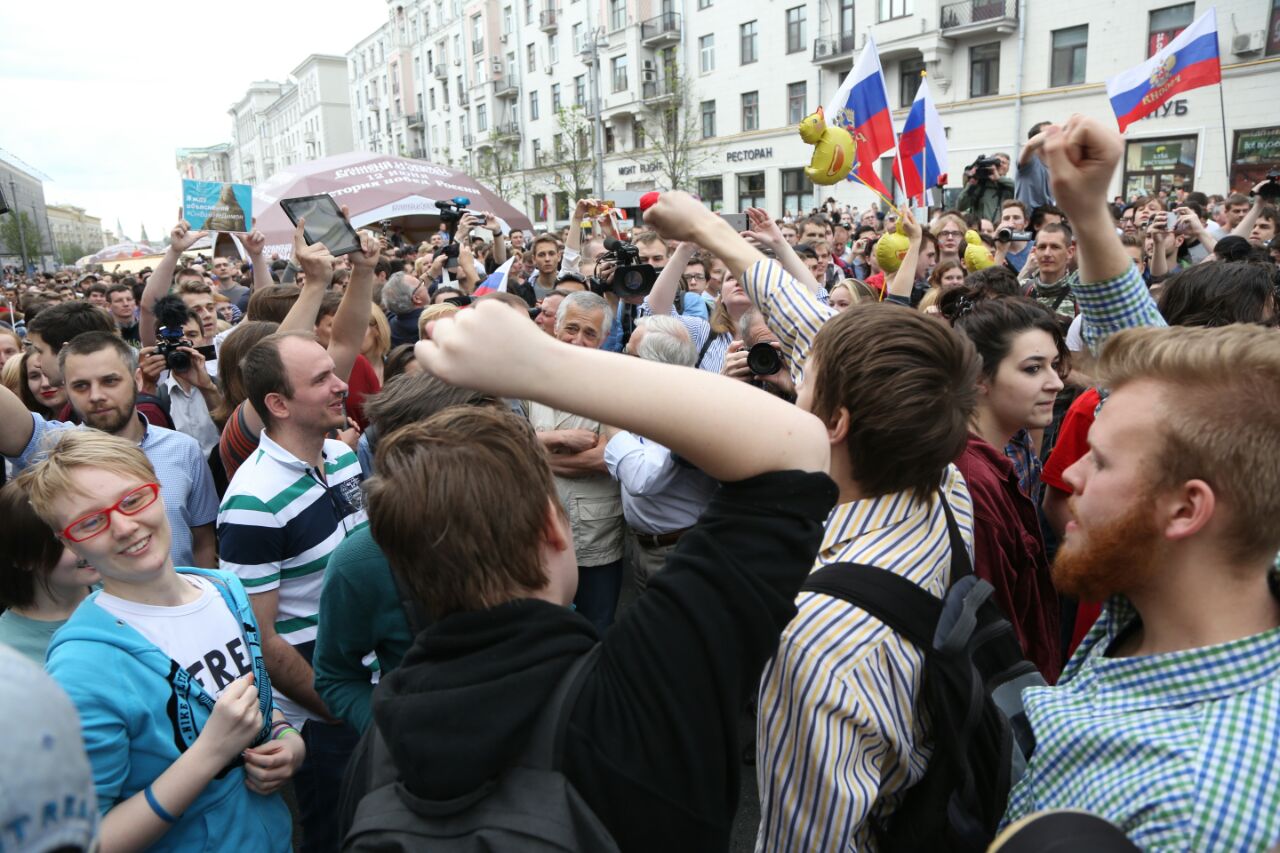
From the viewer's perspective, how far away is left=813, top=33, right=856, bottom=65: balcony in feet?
89.5

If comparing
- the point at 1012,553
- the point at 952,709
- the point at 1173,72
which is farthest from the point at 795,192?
the point at 952,709

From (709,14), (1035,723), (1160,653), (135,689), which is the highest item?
(709,14)

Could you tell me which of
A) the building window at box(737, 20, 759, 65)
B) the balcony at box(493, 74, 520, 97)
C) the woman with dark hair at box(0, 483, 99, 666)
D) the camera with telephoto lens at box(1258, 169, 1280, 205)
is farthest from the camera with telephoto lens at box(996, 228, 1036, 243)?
the balcony at box(493, 74, 520, 97)

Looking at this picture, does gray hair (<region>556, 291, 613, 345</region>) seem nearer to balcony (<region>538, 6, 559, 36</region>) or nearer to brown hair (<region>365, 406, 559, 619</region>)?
brown hair (<region>365, 406, 559, 619</region>)

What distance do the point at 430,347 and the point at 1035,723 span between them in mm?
1047

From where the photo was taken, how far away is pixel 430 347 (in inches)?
35.5

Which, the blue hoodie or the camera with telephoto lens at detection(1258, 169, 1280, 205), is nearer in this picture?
the blue hoodie

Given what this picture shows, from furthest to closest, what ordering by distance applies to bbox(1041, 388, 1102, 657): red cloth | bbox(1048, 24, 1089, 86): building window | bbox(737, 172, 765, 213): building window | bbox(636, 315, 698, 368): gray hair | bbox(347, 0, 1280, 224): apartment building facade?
bbox(737, 172, 765, 213): building window, bbox(1048, 24, 1089, 86): building window, bbox(347, 0, 1280, 224): apartment building facade, bbox(636, 315, 698, 368): gray hair, bbox(1041, 388, 1102, 657): red cloth

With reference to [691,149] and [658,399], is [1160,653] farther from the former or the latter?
[691,149]

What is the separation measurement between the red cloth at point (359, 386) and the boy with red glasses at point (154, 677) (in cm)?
202

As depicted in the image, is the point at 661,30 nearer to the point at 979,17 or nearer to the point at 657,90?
the point at 657,90

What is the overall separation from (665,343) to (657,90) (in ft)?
117

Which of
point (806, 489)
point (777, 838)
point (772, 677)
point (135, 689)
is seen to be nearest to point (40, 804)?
point (806, 489)

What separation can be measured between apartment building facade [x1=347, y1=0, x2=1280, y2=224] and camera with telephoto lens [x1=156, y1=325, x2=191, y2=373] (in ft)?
54.1
